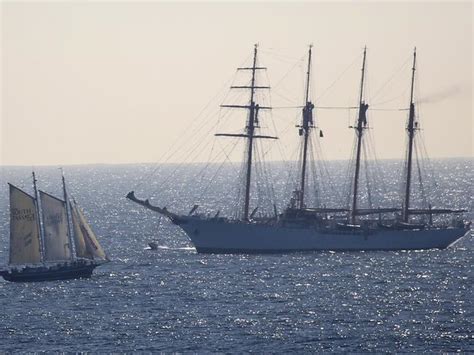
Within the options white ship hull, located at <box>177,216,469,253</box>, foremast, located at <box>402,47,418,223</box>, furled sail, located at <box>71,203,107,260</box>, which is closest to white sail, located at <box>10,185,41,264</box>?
furled sail, located at <box>71,203,107,260</box>

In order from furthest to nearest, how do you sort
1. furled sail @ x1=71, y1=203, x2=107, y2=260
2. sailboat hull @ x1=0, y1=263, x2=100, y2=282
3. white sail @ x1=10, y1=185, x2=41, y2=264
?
1. furled sail @ x1=71, y1=203, x2=107, y2=260
2. white sail @ x1=10, y1=185, x2=41, y2=264
3. sailboat hull @ x1=0, y1=263, x2=100, y2=282

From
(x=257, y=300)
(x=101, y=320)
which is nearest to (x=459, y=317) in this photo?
(x=257, y=300)

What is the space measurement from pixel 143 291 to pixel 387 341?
27361 mm

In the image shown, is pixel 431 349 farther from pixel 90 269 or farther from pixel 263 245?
pixel 263 245

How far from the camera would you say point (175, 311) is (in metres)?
89.2

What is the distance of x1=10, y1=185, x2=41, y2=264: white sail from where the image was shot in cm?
10600

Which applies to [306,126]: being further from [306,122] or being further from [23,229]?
[23,229]

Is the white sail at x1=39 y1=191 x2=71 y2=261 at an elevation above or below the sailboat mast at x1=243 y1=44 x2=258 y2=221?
below

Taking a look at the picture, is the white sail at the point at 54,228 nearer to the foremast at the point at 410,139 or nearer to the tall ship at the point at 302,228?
the tall ship at the point at 302,228

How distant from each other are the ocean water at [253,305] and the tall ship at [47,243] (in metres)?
1.29

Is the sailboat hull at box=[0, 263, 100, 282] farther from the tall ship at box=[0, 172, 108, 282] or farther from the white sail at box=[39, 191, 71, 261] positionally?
the white sail at box=[39, 191, 71, 261]

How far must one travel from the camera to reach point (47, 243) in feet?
354

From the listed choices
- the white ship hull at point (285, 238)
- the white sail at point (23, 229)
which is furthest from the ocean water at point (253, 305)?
the white sail at point (23, 229)

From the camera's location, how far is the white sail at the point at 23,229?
106000 mm
